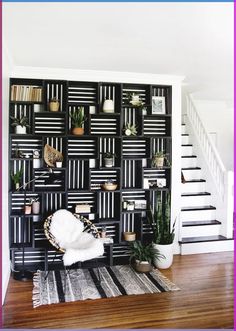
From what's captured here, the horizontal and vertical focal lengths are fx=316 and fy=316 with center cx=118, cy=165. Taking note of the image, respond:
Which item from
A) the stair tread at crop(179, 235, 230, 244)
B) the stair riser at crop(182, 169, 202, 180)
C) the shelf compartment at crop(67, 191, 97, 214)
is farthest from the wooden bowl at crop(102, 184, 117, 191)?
the stair riser at crop(182, 169, 202, 180)

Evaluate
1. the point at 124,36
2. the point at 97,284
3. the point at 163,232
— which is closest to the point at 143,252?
the point at 163,232

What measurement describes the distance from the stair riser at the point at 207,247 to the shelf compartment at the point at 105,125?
2.01m

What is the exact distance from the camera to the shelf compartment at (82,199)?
442 cm

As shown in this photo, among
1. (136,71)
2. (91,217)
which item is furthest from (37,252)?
(136,71)

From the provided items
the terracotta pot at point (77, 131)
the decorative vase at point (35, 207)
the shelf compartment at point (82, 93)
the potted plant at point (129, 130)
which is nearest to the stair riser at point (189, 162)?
the potted plant at point (129, 130)

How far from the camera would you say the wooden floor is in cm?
288

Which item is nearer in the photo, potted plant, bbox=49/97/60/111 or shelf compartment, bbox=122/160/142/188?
potted plant, bbox=49/97/60/111

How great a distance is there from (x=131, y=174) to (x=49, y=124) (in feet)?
4.51

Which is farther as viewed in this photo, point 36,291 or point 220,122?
Answer: point 220,122

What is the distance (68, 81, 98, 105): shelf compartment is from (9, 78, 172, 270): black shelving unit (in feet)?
0.04

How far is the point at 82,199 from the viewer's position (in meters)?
4.47

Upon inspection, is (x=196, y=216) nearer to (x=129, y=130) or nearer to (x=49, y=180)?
(x=129, y=130)

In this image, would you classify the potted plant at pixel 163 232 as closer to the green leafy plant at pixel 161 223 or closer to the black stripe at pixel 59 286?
the green leafy plant at pixel 161 223

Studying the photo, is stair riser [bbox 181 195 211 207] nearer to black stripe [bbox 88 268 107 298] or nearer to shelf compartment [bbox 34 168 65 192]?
black stripe [bbox 88 268 107 298]
